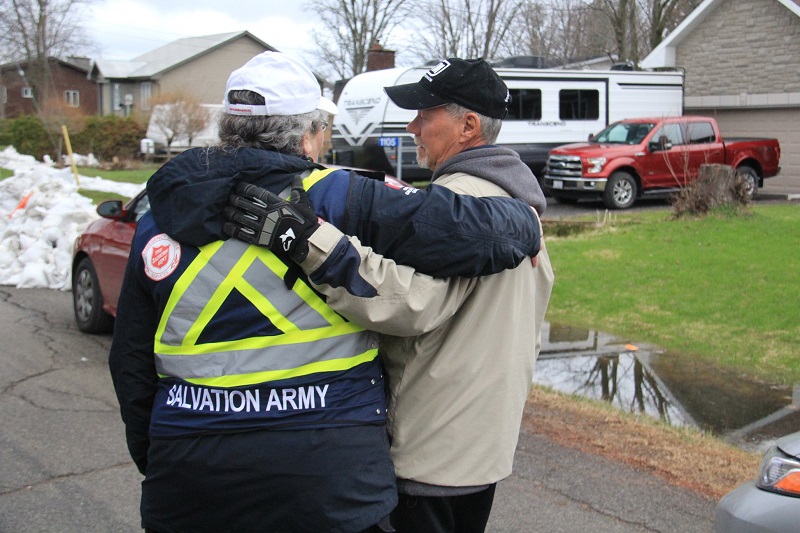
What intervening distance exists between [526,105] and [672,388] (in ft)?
50.4

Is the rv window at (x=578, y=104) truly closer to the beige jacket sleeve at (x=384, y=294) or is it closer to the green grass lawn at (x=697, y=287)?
the green grass lawn at (x=697, y=287)

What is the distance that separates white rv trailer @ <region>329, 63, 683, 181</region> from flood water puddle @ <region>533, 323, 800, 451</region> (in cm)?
1175

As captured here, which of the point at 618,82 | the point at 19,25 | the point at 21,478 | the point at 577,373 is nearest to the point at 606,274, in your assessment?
the point at 577,373

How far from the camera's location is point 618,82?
2280 cm

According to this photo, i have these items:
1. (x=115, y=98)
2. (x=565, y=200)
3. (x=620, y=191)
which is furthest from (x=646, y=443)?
(x=115, y=98)

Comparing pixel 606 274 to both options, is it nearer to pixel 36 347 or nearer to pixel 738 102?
pixel 36 347

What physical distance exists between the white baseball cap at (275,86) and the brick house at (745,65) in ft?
78.0

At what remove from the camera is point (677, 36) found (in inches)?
1027

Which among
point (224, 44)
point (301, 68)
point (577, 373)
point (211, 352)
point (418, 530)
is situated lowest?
point (577, 373)

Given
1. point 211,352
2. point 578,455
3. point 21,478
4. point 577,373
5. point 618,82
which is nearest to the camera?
point 211,352

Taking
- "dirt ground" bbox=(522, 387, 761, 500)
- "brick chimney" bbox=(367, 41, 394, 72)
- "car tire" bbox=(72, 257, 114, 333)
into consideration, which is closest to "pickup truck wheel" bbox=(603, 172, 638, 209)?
"brick chimney" bbox=(367, 41, 394, 72)

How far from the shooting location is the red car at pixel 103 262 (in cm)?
775

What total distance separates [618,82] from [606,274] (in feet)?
43.2

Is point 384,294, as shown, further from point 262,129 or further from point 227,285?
point 262,129
